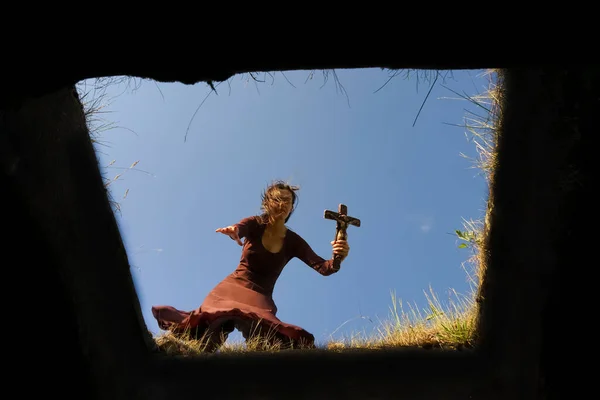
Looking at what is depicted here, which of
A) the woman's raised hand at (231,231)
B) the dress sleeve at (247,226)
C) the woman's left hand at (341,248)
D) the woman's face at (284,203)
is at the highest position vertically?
the woman's face at (284,203)

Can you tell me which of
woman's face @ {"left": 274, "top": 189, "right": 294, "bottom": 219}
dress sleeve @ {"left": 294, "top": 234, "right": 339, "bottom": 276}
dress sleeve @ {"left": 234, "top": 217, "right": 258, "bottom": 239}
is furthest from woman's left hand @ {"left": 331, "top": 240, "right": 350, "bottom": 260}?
dress sleeve @ {"left": 234, "top": 217, "right": 258, "bottom": 239}

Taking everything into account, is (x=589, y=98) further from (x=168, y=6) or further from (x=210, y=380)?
(x=210, y=380)

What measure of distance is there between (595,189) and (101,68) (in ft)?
4.97

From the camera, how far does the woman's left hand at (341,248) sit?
412 centimetres

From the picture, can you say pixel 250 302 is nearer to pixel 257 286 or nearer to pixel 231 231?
pixel 257 286

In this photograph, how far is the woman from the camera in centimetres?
352

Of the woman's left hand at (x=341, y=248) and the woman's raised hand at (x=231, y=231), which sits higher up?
the woman's raised hand at (x=231, y=231)

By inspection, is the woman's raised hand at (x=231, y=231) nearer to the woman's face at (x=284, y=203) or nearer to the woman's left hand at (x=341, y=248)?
the woman's face at (x=284, y=203)

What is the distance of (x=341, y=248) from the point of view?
4.12m

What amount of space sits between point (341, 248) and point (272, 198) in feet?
2.77

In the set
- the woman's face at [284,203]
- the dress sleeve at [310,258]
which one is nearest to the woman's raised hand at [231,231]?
the woman's face at [284,203]

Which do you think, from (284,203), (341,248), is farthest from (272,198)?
(341,248)

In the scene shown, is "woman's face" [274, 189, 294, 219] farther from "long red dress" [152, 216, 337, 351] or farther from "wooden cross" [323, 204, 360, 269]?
"wooden cross" [323, 204, 360, 269]

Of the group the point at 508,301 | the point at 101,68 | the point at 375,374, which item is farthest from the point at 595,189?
the point at 101,68
